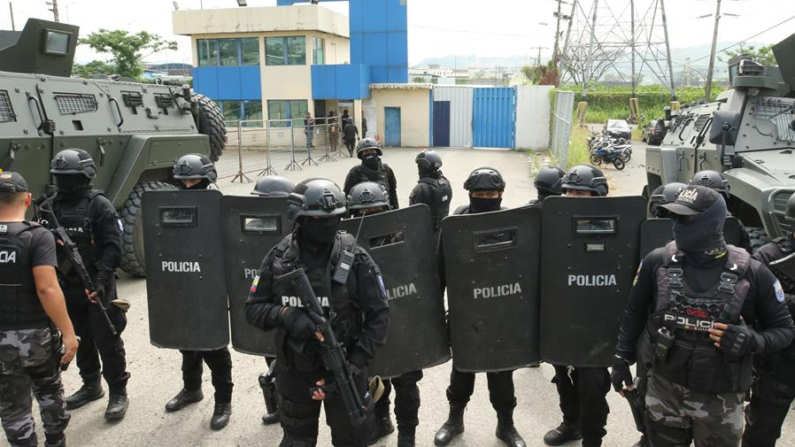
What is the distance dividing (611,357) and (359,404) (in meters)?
1.63

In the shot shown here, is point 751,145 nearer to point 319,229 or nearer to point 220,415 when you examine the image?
point 319,229

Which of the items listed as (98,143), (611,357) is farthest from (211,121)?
(611,357)

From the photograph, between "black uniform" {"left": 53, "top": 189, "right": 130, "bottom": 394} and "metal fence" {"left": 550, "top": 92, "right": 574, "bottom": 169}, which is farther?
"metal fence" {"left": 550, "top": 92, "right": 574, "bottom": 169}

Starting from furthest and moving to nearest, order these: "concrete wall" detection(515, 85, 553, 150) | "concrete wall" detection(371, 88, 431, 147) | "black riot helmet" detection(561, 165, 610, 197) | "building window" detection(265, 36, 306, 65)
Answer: "concrete wall" detection(371, 88, 431, 147)
"building window" detection(265, 36, 306, 65)
"concrete wall" detection(515, 85, 553, 150)
"black riot helmet" detection(561, 165, 610, 197)

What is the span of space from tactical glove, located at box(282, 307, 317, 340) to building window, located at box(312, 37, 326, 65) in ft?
78.0

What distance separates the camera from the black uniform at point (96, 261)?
166 inches

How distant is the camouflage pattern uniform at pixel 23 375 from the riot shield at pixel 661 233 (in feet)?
11.2

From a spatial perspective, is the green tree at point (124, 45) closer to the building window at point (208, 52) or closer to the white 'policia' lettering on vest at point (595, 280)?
the building window at point (208, 52)

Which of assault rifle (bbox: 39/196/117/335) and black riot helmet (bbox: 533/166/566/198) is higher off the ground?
black riot helmet (bbox: 533/166/566/198)

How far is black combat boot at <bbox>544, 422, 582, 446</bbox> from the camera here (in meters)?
3.96

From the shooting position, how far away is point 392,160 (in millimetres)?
21125

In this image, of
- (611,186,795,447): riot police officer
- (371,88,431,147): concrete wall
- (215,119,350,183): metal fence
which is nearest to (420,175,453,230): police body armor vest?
(611,186,795,447): riot police officer

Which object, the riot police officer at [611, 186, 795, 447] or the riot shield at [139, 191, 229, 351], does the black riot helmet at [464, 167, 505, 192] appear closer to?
the riot police officer at [611, 186, 795, 447]

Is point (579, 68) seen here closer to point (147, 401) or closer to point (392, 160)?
point (392, 160)
